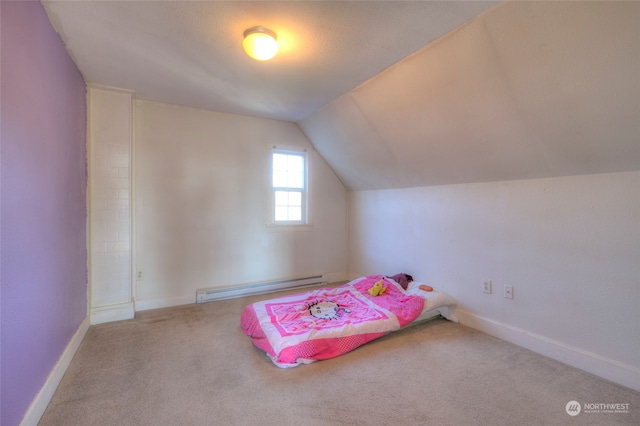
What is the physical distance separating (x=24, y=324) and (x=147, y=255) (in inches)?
72.8

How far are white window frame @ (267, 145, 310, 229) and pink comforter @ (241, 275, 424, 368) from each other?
1.16 meters

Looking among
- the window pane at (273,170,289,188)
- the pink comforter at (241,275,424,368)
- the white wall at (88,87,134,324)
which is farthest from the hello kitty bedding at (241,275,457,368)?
the window pane at (273,170,289,188)

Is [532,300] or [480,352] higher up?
[532,300]

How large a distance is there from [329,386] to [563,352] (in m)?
1.75

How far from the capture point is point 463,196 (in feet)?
9.48

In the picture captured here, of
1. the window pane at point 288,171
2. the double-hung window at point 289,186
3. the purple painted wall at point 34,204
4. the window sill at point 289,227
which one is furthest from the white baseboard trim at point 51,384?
the window pane at point 288,171

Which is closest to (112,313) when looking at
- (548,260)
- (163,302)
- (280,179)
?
(163,302)

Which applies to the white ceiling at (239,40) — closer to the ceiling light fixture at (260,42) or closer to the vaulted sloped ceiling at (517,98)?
the ceiling light fixture at (260,42)

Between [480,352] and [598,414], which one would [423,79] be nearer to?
[480,352]

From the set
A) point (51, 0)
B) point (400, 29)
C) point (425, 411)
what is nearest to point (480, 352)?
point (425, 411)

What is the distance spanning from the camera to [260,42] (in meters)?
1.93

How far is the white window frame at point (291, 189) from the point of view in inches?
155
